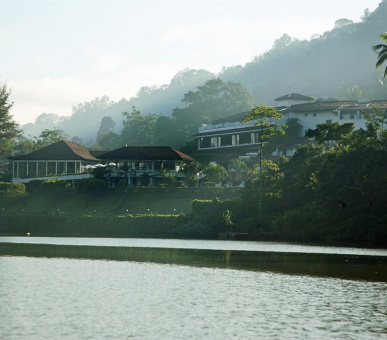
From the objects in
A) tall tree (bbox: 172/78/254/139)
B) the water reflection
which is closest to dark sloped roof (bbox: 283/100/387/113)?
tall tree (bbox: 172/78/254/139)

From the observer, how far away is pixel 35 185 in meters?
113

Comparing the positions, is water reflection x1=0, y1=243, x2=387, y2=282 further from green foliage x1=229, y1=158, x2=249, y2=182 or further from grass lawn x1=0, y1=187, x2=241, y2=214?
green foliage x1=229, y1=158, x2=249, y2=182

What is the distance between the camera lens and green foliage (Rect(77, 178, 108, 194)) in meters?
108

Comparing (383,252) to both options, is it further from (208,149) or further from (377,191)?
(208,149)

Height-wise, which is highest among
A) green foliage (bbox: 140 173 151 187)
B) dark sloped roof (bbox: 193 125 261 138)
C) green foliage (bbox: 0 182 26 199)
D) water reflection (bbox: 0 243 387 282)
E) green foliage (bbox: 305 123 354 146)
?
dark sloped roof (bbox: 193 125 261 138)

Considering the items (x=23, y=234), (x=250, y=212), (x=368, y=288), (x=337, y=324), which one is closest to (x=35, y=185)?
(x=23, y=234)

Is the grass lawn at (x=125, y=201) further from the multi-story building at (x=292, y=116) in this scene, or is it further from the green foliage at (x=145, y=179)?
the multi-story building at (x=292, y=116)

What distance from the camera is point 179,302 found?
104ft

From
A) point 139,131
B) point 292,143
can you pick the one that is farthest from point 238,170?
point 139,131

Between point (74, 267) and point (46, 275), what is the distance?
500 centimetres

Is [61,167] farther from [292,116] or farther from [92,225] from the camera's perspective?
[92,225]

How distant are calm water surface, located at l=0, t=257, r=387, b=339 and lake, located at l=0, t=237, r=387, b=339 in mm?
37

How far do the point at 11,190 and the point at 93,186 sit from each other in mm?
13539

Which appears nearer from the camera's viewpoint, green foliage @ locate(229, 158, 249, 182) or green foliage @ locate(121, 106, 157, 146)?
green foliage @ locate(229, 158, 249, 182)
